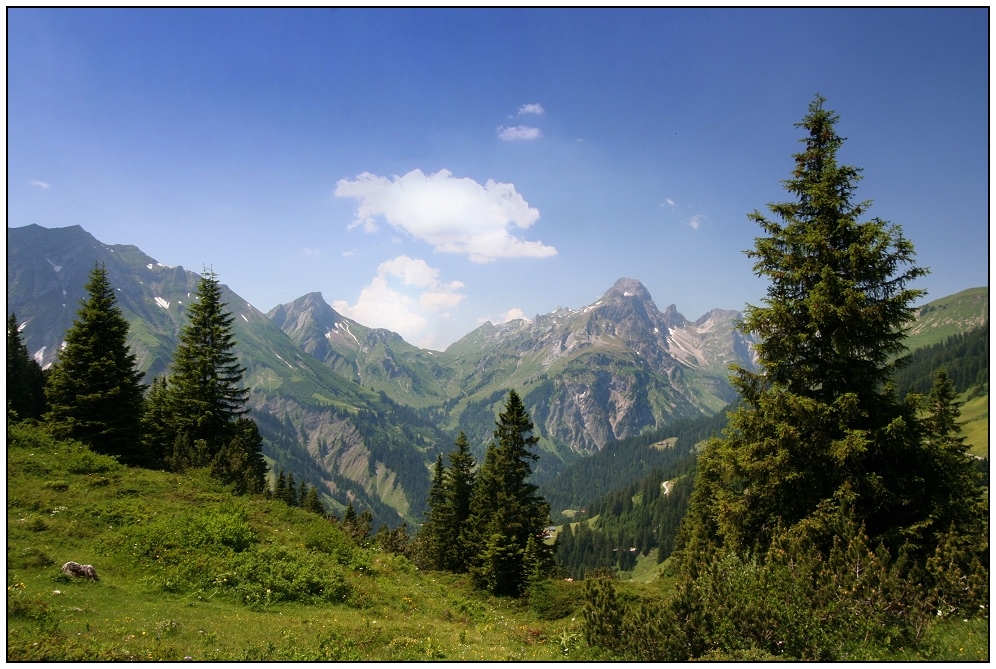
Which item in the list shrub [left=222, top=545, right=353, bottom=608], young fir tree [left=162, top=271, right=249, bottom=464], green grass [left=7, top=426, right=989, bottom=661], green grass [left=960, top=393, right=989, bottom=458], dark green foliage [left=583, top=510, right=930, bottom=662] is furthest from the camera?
green grass [left=960, top=393, right=989, bottom=458]

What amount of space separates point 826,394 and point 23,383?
214 feet

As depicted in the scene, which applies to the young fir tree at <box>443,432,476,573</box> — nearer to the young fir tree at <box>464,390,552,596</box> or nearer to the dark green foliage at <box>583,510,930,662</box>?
the young fir tree at <box>464,390,552,596</box>

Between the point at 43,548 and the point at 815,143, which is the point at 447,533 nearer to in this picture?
the point at 43,548

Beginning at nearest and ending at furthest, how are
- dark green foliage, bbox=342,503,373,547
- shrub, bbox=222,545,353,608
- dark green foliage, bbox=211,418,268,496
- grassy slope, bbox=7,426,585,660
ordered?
grassy slope, bbox=7,426,585,660, shrub, bbox=222,545,353,608, dark green foliage, bbox=342,503,373,547, dark green foliage, bbox=211,418,268,496

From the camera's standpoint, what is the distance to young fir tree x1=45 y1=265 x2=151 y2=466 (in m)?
29.5

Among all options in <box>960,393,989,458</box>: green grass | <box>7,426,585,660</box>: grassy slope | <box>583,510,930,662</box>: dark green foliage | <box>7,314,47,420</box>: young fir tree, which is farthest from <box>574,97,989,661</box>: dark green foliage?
→ <box>960,393,989,458</box>: green grass

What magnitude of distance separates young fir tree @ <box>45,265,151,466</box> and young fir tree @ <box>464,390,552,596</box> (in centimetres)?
2318

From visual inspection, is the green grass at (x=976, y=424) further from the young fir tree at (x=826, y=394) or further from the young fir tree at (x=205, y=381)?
the young fir tree at (x=205, y=381)

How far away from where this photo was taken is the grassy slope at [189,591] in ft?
35.7

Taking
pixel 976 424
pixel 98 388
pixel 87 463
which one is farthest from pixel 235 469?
pixel 976 424

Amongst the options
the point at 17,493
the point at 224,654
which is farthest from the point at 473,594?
the point at 17,493

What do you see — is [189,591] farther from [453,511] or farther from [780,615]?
[453,511]

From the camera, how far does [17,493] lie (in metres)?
18.6

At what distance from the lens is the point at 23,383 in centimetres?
4647
